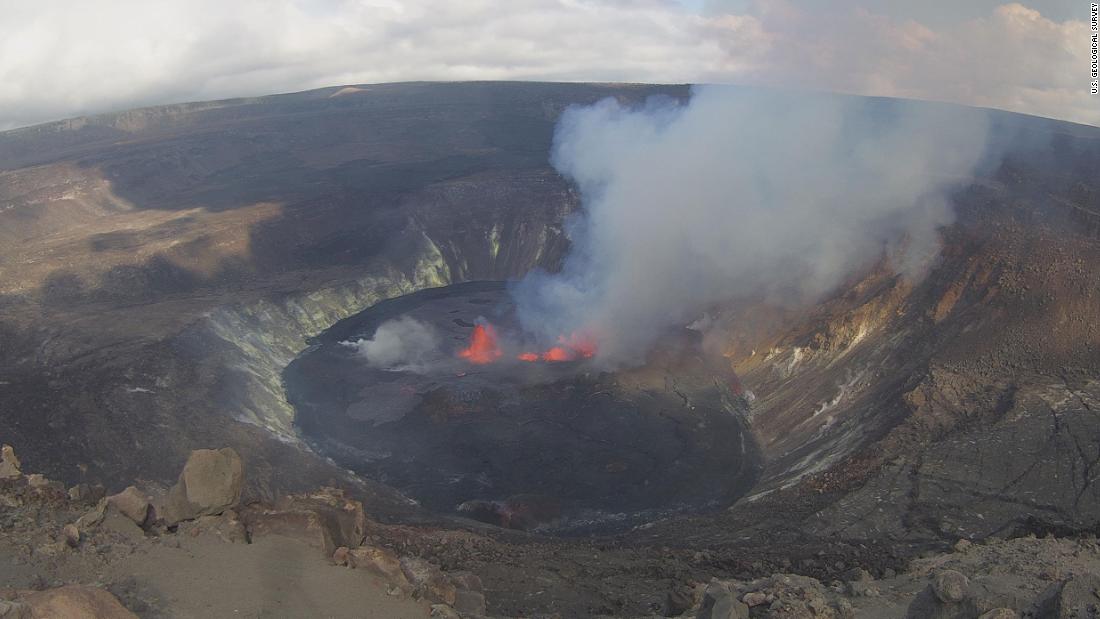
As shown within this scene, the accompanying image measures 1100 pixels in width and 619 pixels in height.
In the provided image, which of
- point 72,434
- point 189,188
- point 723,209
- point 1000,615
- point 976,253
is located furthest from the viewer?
point 189,188

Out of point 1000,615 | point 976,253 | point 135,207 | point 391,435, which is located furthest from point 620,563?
point 135,207

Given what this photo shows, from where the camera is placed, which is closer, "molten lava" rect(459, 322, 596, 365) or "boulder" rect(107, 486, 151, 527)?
"boulder" rect(107, 486, 151, 527)

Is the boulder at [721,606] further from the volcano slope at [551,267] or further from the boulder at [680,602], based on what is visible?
the volcano slope at [551,267]

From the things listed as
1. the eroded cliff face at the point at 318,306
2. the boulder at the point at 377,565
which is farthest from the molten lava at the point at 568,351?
the boulder at the point at 377,565

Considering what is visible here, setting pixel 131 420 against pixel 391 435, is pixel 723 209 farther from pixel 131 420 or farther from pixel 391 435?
pixel 131 420

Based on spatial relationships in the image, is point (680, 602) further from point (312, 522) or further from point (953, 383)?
point (953, 383)

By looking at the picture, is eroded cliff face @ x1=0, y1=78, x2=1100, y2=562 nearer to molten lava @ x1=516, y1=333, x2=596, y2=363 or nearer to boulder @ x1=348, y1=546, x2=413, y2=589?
molten lava @ x1=516, y1=333, x2=596, y2=363

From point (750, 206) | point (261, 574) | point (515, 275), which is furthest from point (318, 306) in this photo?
point (261, 574)

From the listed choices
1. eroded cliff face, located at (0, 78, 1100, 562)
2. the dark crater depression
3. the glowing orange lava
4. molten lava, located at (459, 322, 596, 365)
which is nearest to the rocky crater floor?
eroded cliff face, located at (0, 78, 1100, 562)
